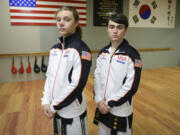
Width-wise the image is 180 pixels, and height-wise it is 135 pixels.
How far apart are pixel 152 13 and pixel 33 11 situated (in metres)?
3.74

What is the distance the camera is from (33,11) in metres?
4.02

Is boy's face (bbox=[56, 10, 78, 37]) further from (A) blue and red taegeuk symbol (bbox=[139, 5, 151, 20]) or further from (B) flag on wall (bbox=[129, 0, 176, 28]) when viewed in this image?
(A) blue and red taegeuk symbol (bbox=[139, 5, 151, 20])

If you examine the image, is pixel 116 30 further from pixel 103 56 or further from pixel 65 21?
pixel 65 21

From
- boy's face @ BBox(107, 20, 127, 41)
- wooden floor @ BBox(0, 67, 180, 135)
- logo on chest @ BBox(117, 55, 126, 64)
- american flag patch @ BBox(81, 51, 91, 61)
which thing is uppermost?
boy's face @ BBox(107, 20, 127, 41)

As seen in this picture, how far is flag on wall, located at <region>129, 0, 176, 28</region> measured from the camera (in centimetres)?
504

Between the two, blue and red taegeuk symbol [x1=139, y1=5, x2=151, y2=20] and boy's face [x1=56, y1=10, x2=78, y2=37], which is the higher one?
blue and red taegeuk symbol [x1=139, y1=5, x2=151, y2=20]

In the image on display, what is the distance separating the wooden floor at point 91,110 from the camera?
1.99 meters

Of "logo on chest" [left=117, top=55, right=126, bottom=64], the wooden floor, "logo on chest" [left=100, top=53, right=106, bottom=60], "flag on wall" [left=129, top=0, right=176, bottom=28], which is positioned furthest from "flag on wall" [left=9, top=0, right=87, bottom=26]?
"logo on chest" [left=117, top=55, right=126, bottom=64]

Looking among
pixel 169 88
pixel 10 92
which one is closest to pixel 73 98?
pixel 10 92

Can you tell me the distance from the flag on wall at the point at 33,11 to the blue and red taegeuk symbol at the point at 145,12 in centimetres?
219

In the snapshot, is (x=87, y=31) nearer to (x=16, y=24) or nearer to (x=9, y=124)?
(x=16, y=24)

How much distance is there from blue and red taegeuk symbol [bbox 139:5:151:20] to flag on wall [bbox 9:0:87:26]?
219 centimetres

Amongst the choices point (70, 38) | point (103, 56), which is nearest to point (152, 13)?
point (103, 56)

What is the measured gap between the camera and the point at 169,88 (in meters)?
3.57
